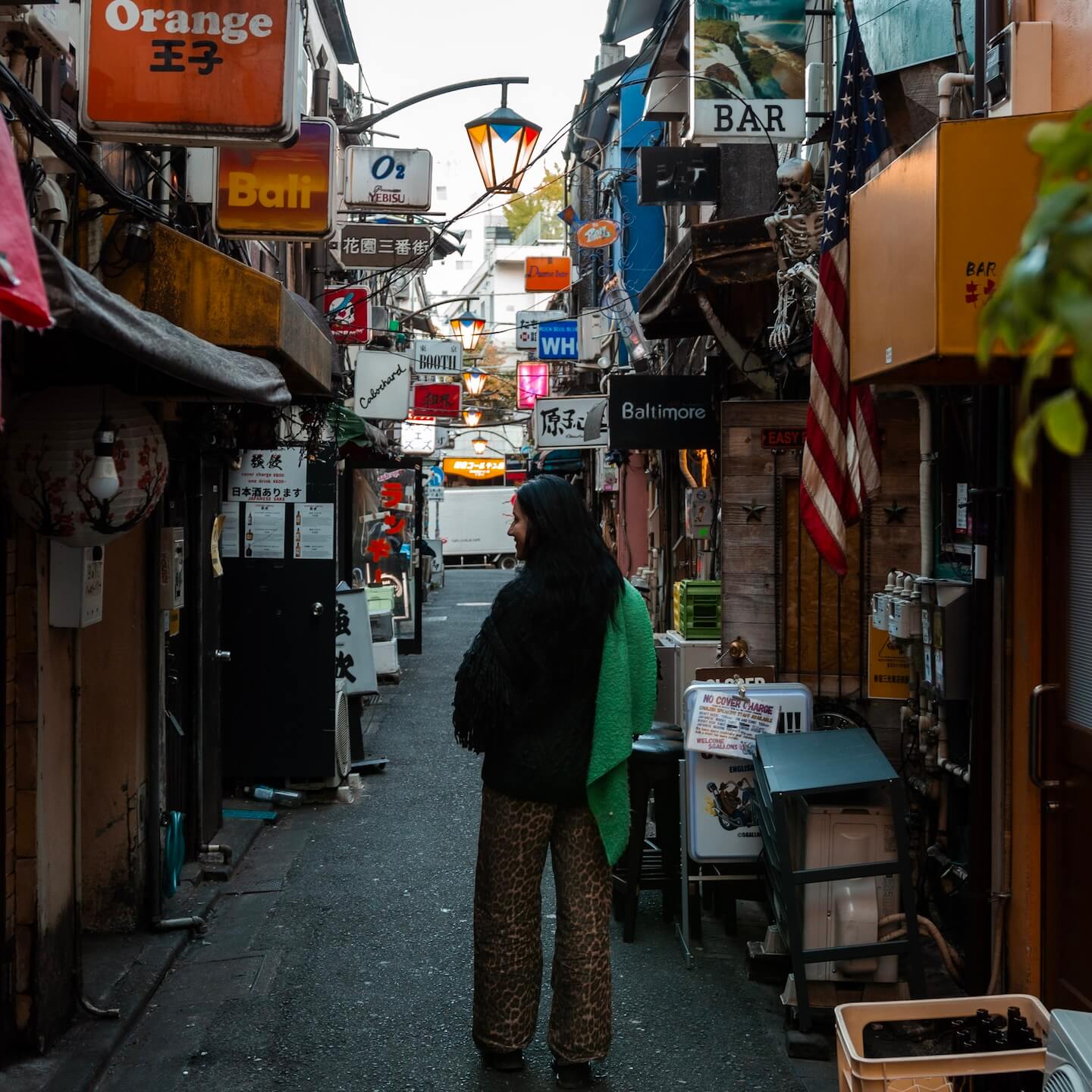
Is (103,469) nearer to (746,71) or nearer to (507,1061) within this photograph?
(507,1061)

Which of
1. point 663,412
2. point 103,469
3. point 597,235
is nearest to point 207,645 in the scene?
point 663,412

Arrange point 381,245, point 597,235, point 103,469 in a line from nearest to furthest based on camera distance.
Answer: point 103,469
point 381,245
point 597,235

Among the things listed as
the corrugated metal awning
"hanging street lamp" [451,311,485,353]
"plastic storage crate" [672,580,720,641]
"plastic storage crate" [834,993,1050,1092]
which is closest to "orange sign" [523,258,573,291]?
"hanging street lamp" [451,311,485,353]

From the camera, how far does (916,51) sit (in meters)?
7.09

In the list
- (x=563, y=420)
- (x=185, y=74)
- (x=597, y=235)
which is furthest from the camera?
(x=563, y=420)

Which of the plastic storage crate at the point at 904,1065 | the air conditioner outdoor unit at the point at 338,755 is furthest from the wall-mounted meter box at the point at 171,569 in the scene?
the plastic storage crate at the point at 904,1065

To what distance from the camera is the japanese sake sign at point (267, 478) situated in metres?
10.5

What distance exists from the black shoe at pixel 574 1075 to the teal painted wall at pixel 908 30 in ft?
16.6

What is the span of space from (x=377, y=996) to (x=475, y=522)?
47325 mm

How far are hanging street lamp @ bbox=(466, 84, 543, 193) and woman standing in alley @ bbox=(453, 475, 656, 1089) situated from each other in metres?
7.42

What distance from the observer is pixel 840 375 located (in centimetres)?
589

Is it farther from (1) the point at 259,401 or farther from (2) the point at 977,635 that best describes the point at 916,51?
(1) the point at 259,401

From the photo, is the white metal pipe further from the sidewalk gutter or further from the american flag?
the sidewalk gutter

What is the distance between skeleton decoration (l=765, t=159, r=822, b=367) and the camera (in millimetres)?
7391
